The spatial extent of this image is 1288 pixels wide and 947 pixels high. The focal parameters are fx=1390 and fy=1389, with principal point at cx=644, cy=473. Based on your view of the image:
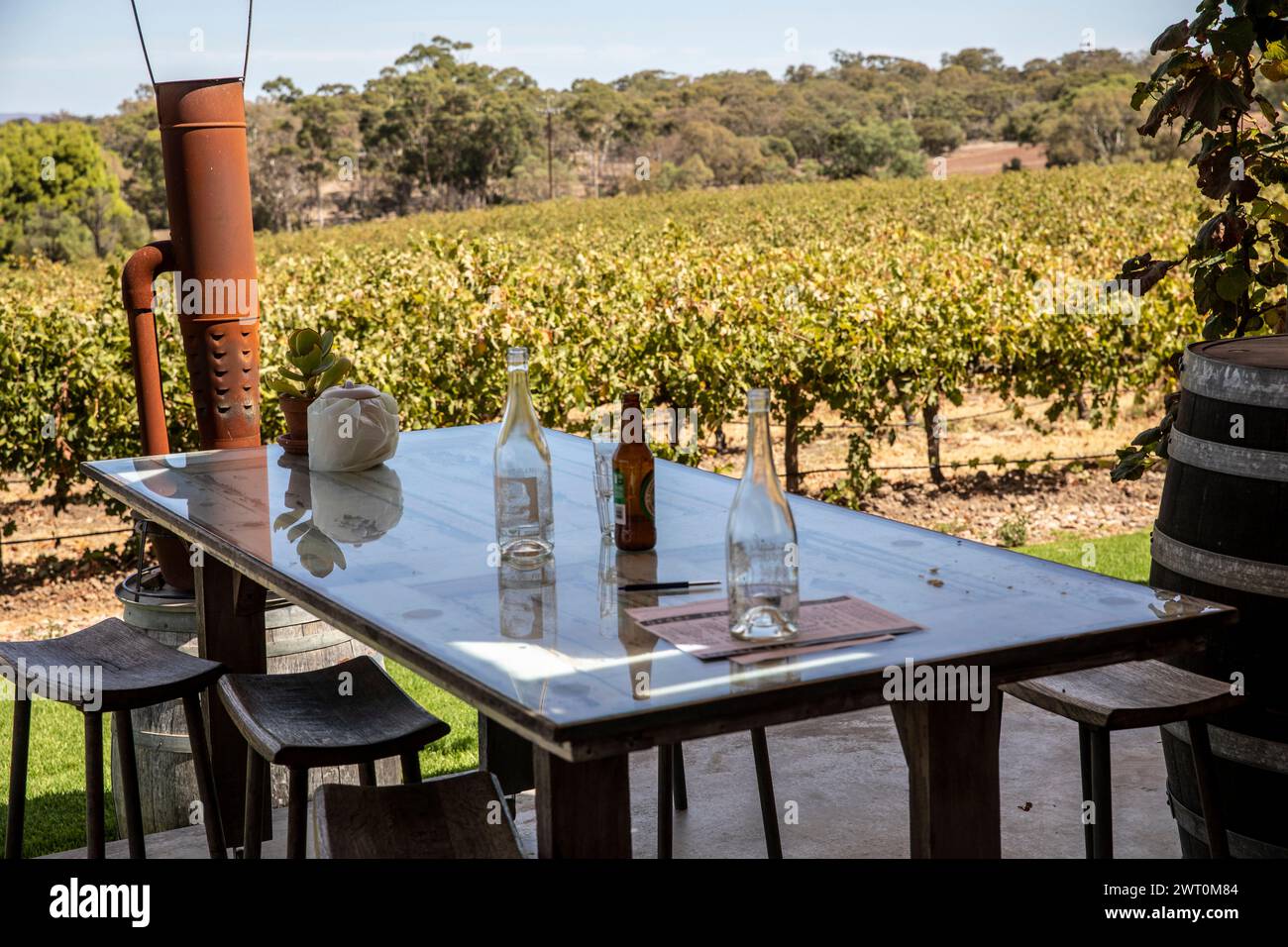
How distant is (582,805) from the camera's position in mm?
1838

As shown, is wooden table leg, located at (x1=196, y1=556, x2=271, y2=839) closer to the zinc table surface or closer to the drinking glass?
the zinc table surface

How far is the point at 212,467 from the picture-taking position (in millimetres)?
3469

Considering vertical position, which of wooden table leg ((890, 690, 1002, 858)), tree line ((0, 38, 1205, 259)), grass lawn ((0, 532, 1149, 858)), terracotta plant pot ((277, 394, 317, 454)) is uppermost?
tree line ((0, 38, 1205, 259))

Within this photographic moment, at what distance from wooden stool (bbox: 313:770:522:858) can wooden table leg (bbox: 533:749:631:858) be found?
1.14 feet

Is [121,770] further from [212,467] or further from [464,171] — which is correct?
[464,171]

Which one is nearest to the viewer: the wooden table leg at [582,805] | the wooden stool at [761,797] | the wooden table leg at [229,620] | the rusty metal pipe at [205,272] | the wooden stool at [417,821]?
the wooden table leg at [582,805]

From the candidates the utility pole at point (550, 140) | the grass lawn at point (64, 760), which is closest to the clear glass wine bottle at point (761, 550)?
the grass lawn at point (64, 760)

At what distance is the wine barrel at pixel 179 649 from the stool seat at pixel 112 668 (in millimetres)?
399

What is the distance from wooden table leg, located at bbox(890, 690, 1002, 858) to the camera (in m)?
1.97

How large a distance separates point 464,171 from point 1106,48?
41.3 metres

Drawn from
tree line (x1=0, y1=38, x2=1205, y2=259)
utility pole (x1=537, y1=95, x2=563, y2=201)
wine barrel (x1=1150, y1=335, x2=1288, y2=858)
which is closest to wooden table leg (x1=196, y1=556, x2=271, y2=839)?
wine barrel (x1=1150, y1=335, x2=1288, y2=858)

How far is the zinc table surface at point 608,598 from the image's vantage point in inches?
67.8

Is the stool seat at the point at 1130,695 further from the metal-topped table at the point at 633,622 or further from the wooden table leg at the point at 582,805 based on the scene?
the wooden table leg at the point at 582,805

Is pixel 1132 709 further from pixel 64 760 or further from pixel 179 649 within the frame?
pixel 64 760
